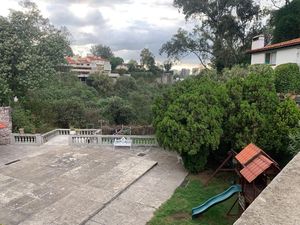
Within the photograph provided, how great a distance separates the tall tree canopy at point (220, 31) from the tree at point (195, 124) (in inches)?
823

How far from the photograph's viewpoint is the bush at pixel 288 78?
59.6 feet

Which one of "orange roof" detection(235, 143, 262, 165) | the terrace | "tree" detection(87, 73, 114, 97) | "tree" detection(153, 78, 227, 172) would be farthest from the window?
"tree" detection(87, 73, 114, 97)

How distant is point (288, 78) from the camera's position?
59.7 ft

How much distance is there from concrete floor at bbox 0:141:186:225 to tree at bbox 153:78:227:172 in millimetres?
1387

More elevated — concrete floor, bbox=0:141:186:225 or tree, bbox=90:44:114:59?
tree, bbox=90:44:114:59

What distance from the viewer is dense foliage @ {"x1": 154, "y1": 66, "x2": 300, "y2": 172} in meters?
12.9

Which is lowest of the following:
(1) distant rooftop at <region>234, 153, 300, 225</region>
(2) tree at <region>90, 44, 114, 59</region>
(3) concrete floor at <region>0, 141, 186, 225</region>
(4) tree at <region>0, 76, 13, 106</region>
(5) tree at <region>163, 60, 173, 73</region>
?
(3) concrete floor at <region>0, 141, 186, 225</region>

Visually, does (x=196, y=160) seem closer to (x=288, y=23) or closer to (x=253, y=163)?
(x=253, y=163)

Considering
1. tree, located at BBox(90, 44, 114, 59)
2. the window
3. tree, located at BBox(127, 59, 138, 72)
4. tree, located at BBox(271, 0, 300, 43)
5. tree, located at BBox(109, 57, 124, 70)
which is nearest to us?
the window

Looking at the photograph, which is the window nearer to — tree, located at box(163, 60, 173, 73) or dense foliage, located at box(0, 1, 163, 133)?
dense foliage, located at box(0, 1, 163, 133)

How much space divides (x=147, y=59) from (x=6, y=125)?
2294 inches

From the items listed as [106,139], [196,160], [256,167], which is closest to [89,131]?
[106,139]

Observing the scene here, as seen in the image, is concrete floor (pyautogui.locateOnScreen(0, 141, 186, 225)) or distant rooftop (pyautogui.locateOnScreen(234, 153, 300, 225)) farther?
concrete floor (pyautogui.locateOnScreen(0, 141, 186, 225))

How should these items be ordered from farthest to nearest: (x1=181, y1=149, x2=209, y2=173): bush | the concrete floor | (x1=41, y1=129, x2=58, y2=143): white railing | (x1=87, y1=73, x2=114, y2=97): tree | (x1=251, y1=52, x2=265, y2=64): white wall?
1. (x1=87, y1=73, x2=114, y2=97): tree
2. (x1=251, y1=52, x2=265, y2=64): white wall
3. (x1=41, y1=129, x2=58, y2=143): white railing
4. (x1=181, y1=149, x2=209, y2=173): bush
5. the concrete floor
